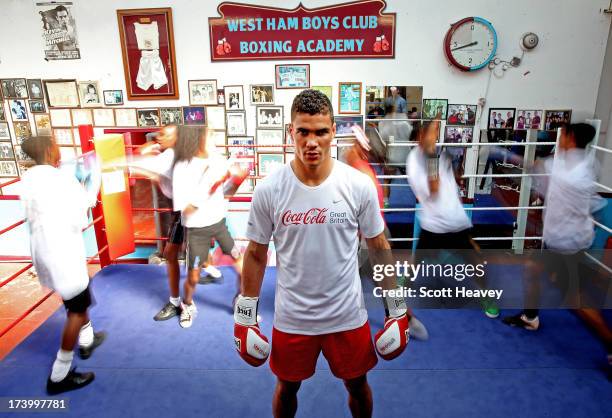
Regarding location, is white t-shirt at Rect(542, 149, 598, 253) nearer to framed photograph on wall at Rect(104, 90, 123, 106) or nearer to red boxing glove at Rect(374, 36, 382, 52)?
red boxing glove at Rect(374, 36, 382, 52)

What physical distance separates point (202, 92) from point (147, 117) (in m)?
0.74

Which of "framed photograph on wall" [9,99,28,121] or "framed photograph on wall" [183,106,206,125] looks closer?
"framed photograph on wall" [183,106,206,125]

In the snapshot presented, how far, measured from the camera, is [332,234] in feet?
4.71

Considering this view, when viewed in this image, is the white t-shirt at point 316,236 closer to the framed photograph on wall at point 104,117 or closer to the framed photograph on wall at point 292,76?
the framed photograph on wall at point 292,76

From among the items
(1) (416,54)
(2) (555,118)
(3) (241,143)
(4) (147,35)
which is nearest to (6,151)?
(4) (147,35)

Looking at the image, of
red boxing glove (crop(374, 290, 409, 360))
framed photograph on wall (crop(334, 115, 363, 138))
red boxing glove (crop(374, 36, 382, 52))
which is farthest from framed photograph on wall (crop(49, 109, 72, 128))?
red boxing glove (crop(374, 290, 409, 360))

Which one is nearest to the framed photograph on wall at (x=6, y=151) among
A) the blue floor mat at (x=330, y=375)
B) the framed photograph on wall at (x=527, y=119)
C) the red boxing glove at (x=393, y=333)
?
the blue floor mat at (x=330, y=375)

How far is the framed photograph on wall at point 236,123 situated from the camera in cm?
490

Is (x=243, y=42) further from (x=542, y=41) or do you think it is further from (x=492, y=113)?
(x=542, y=41)

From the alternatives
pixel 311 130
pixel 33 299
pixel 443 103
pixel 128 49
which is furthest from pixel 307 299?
pixel 128 49

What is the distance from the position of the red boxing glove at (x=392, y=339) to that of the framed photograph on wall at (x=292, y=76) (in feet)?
12.0

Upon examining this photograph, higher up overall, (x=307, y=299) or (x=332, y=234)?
(x=332, y=234)

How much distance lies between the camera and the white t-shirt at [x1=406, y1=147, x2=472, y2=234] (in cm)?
246

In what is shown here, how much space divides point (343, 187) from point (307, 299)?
16.3 inches
